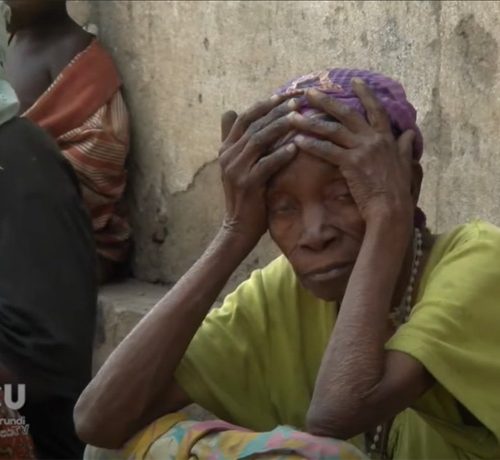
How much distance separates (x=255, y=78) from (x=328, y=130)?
8.25ft

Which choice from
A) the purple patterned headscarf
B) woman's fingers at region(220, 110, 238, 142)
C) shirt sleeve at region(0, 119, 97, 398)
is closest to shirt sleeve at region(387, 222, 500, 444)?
the purple patterned headscarf

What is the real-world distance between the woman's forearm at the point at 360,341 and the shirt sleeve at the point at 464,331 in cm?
6

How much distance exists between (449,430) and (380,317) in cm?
28

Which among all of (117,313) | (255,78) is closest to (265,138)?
(255,78)

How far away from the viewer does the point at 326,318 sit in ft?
9.90

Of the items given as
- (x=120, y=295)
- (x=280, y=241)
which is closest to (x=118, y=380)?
(x=280, y=241)

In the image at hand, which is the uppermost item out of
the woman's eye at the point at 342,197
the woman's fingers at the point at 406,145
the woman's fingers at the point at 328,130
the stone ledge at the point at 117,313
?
the woman's fingers at the point at 328,130

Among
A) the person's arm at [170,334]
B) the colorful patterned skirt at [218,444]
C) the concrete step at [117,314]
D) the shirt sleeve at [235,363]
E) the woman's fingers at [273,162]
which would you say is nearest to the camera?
the colorful patterned skirt at [218,444]

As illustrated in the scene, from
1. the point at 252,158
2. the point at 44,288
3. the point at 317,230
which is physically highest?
the point at 252,158

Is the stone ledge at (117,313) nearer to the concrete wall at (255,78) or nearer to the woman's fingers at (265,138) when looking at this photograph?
the concrete wall at (255,78)

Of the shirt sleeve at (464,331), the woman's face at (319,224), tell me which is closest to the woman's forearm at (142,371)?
the woman's face at (319,224)

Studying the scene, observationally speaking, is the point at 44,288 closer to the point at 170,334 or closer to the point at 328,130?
the point at 170,334

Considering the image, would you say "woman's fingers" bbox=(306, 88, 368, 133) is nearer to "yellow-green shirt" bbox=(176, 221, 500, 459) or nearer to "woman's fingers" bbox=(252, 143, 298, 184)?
"woman's fingers" bbox=(252, 143, 298, 184)

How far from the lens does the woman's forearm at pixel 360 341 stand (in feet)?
8.71
